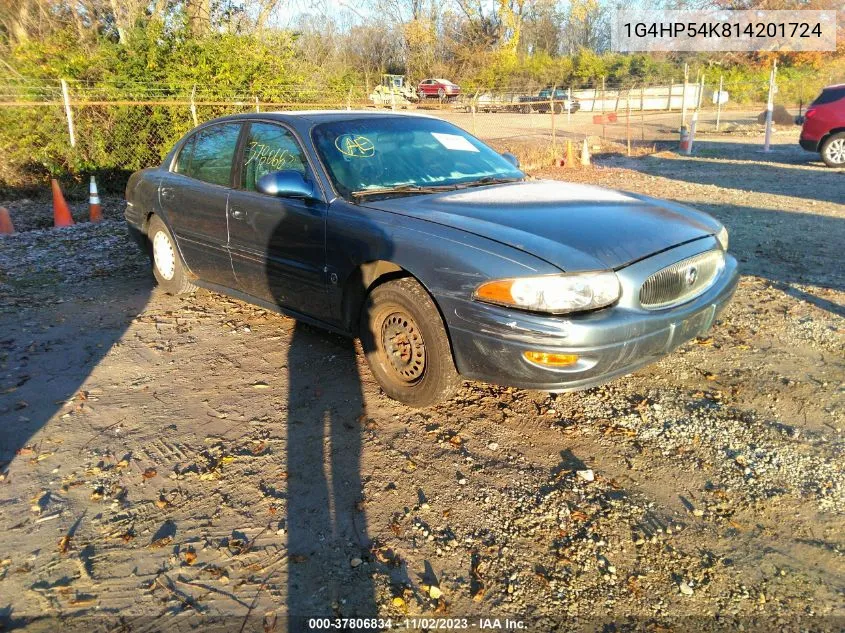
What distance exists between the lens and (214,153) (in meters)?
5.23

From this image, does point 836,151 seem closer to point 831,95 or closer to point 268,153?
point 831,95

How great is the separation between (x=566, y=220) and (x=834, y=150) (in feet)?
47.2

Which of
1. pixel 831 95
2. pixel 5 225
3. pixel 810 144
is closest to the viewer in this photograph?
pixel 5 225

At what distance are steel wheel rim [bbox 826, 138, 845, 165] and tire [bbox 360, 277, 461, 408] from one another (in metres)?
14.9

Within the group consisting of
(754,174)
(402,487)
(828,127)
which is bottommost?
(402,487)

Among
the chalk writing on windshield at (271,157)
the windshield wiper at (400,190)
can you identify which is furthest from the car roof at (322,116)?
the windshield wiper at (400,190)

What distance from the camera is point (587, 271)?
312 centimetres

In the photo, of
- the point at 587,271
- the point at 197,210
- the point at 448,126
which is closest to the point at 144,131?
the point at 197,210

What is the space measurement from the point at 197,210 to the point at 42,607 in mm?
3420

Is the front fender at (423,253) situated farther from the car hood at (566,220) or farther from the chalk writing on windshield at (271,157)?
the chalk writing on windshield at (271,157)

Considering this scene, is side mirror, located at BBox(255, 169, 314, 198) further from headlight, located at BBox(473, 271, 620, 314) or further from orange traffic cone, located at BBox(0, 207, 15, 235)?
orange traffic cone, located at BBox(0, 207, 15, 235)

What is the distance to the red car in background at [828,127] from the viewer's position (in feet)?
46.7

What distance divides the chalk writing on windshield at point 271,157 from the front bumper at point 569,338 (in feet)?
5.83

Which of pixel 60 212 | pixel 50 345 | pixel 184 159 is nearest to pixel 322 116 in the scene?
pixel 184 159
